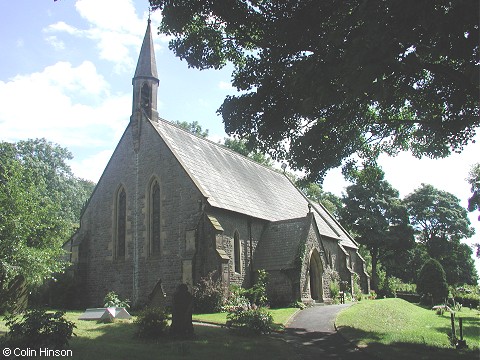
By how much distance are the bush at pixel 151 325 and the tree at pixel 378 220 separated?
43325 millimetres

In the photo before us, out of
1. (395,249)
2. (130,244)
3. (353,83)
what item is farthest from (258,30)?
(395,249)

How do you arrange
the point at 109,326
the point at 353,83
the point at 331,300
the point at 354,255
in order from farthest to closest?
the point at 354,255 < the point at 331,300 < the point at 109,326 < the point at 353,83

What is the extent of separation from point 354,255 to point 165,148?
23.4 meters

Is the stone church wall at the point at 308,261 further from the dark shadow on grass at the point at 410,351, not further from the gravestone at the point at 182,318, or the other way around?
the gravestone at the point at 182,318

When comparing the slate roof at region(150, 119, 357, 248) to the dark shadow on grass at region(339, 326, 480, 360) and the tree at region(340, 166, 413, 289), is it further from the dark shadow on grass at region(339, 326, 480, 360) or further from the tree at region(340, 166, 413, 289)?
the tree at region(340, 166, 413, 289)

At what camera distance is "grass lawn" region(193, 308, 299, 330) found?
54.4 feet

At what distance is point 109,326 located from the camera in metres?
14.8

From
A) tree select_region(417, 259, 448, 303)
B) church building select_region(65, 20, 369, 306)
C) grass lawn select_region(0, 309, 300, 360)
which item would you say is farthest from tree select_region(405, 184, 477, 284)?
grass lawn select_region(0, 309, 300, 360)

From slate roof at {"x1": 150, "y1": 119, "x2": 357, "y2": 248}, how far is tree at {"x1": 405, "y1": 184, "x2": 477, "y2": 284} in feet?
Result: 103

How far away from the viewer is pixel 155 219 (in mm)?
23859

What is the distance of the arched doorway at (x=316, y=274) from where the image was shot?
25.6 m

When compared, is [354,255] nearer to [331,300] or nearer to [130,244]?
[331,300]

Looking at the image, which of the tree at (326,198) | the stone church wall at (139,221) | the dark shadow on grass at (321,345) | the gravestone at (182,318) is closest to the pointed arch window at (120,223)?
the stone church wall at (139,221)

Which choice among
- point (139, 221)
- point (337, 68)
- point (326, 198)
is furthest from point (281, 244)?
point (326, 198)
